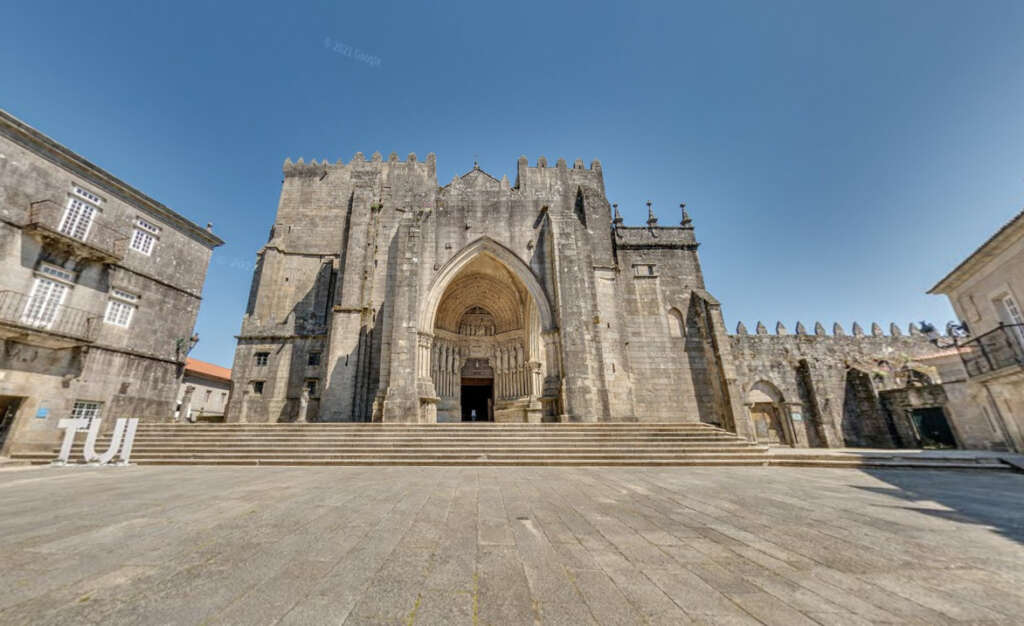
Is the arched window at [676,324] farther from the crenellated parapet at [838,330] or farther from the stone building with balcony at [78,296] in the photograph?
the stone building with balcony at [78,296]

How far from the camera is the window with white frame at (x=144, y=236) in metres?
13.4

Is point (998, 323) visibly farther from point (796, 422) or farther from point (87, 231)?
point (87, 231)

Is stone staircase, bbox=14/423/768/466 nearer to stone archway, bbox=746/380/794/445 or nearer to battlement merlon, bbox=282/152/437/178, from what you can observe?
stone archway, bbox=746/380/794/445

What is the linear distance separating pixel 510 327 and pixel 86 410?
15848mm

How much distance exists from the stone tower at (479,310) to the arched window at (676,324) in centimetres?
10

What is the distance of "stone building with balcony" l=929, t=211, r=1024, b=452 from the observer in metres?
9.41

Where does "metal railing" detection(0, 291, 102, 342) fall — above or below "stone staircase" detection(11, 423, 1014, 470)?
above

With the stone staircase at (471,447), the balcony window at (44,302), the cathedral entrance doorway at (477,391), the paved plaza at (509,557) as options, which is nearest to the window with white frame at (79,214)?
the balcony window at (44,302)

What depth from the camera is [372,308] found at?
15188 mm

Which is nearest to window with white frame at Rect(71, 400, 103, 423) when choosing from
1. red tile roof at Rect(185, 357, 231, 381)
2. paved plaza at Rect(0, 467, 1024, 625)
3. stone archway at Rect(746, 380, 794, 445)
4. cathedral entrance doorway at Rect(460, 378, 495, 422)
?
paved plaza at Rect(0, 467, 1024, 625)

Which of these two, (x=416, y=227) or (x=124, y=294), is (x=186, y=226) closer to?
(x=124, y=294)

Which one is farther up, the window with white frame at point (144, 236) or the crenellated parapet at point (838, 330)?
the window with white frame at point (144, 236)

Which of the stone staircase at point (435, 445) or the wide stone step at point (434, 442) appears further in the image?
the wide stone step at point (434, 442)

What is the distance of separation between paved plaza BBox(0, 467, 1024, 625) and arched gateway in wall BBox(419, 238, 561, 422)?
1085 cm
